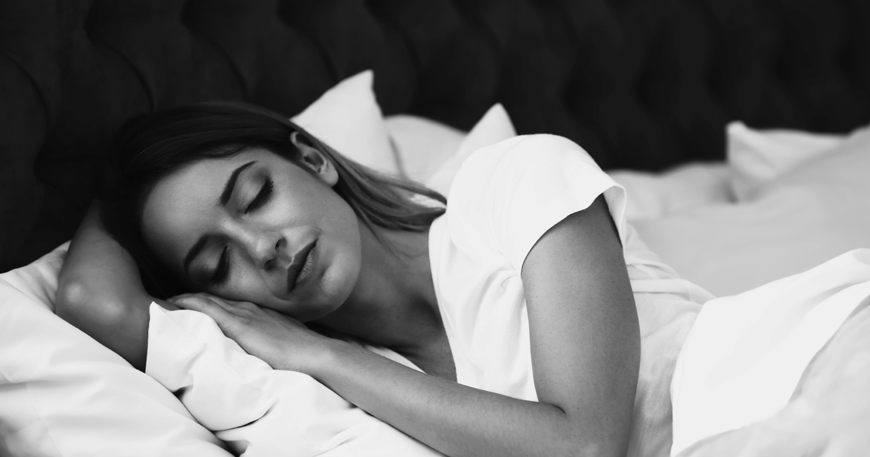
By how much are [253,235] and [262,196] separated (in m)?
0.06

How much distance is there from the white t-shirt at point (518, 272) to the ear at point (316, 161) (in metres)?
0.18

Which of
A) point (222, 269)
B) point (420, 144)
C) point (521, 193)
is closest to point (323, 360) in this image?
point (222, 269)

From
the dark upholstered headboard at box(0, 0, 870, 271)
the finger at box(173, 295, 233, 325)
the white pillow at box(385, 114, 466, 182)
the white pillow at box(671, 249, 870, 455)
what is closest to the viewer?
the white pillow at box(671, 249, 870, 455)

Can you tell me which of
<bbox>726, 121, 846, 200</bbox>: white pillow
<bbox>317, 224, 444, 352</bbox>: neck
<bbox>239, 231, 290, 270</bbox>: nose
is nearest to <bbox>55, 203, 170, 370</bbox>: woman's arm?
<bbox>239, 231, 290, 270</bbox>: nose

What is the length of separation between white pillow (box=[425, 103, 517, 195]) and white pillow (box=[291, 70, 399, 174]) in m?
0.08

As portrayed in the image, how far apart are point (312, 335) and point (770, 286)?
1.75 ft

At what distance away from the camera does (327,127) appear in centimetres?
123

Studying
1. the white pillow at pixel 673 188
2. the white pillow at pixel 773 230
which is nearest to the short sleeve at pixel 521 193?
the white pillow at pixel 773 230

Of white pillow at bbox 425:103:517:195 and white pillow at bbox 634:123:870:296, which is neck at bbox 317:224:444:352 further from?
white pillow at bbox 634:123:870:296

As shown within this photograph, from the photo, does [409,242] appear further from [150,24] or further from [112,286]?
[150,24]

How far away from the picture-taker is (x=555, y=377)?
748mm

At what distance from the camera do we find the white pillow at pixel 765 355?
671mm

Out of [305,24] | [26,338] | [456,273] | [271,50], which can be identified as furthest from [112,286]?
[305,24]

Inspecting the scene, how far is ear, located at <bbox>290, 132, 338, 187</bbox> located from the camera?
3.45 ft
